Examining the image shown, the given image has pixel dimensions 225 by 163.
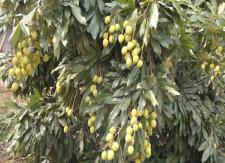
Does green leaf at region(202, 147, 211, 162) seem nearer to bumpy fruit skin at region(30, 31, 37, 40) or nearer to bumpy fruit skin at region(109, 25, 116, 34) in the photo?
bumpy fruit skin at region(109, 25, 116, 34)

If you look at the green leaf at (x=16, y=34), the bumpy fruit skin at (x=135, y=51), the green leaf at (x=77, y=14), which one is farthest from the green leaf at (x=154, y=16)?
the green leaf at (x=16, y=34)

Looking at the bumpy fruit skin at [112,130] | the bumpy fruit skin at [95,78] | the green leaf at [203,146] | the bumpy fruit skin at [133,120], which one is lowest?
the green leaf at [203,146]

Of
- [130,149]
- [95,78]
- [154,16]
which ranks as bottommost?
[130,149]

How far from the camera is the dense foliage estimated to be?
1.78m

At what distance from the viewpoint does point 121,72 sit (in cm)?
198

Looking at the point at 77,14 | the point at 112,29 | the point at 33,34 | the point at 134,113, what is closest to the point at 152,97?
the point at 134,113

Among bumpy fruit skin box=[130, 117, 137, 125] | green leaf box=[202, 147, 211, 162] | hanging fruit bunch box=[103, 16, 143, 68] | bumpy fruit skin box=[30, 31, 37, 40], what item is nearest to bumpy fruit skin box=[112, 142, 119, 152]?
Result: bumpy fruit skin box=[130, 117, 137, 125]

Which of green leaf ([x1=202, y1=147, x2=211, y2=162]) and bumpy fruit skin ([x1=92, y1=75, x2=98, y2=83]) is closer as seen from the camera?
bumpy fruit skin ([x1=92, y1=75, x2=98, y2=83])

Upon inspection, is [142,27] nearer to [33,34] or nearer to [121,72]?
[121,72]

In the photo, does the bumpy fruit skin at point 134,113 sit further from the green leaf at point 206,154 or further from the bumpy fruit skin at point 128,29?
the green leaf at point 206,154

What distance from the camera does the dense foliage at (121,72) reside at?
1.78 m

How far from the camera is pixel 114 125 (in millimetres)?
1860

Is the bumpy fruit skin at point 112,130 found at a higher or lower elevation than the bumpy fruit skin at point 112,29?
lower

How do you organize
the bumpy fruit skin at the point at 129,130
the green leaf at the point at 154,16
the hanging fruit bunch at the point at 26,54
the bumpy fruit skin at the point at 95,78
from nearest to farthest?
1. the green leaf at the point at 154,16
2. the bumpy fruit skin at the point at 129,130
3. the hanging fruit bunch at the point at 26,54
4. the bumpy fruit skin at the point at 95,78
